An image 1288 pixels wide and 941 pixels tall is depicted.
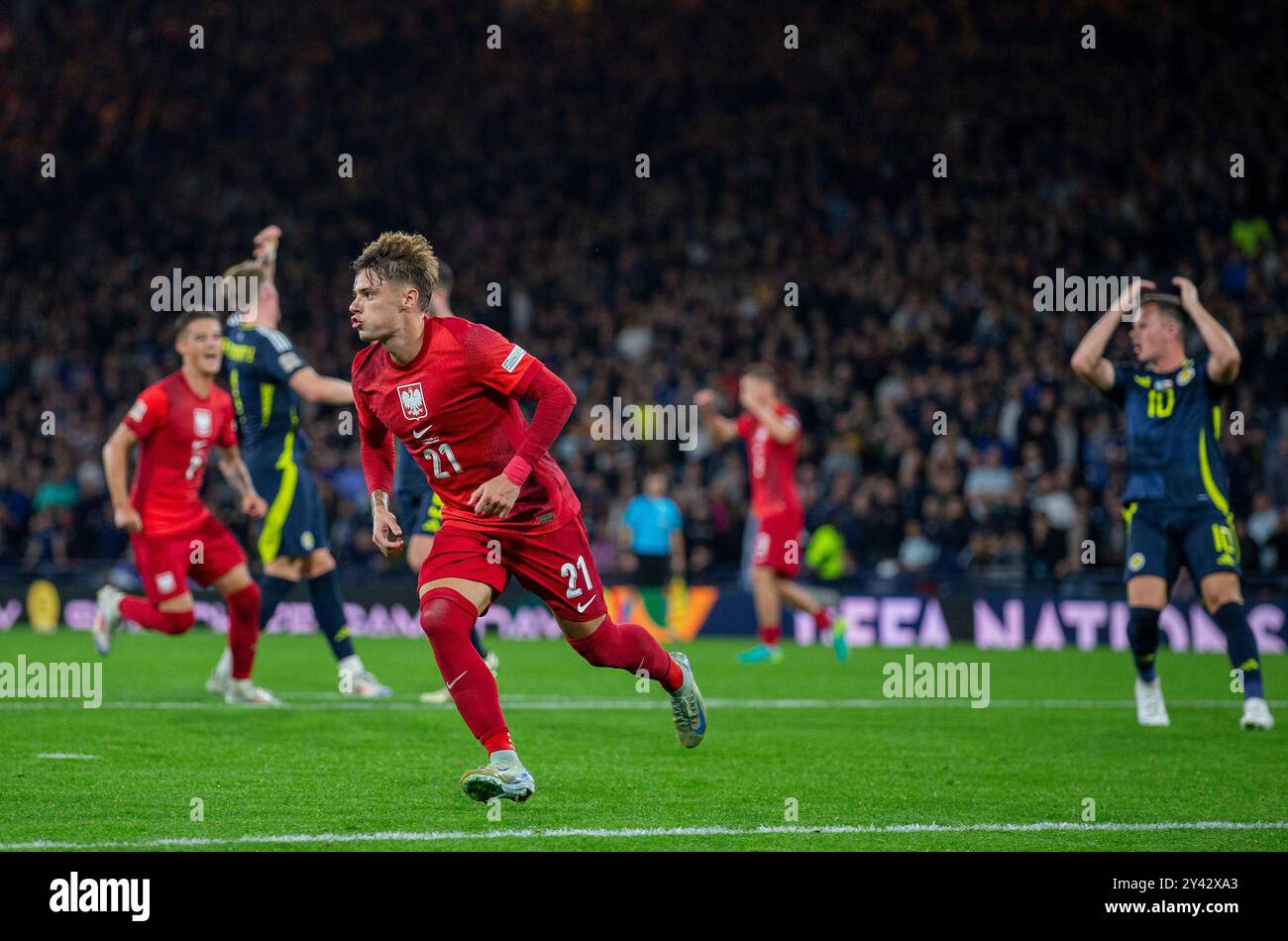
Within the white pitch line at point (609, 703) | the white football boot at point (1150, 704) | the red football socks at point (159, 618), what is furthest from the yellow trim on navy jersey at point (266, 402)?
the white football boot at point (1150, 704)

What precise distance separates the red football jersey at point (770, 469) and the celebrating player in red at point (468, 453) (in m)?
8.67

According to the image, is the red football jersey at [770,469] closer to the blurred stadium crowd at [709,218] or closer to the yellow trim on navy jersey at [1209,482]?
the blurred stadium crowd at [709,218]

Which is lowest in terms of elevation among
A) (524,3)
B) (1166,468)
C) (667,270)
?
(1166,468)

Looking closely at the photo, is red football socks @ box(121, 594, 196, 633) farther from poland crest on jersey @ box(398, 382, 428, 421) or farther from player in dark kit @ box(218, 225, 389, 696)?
poland crest on jersey @ box(398, 382, 428, 421)

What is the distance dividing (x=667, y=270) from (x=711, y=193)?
2.17 metres

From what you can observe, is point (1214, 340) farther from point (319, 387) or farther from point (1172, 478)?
point (319, 387)

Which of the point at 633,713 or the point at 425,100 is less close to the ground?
the point at 425,100

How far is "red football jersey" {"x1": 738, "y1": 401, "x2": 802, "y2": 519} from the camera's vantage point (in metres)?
15.4

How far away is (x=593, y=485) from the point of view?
2259 cm

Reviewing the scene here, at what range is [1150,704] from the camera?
9.88 m

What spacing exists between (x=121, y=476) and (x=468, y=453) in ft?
14.0

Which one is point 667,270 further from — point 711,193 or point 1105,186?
point 1105,186
